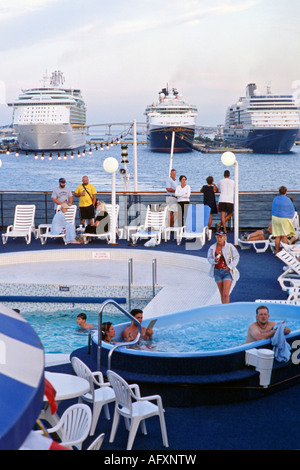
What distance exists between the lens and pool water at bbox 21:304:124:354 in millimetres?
7339

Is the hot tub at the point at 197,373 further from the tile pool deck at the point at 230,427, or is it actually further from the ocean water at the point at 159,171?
the ocean water at the point at 159,171

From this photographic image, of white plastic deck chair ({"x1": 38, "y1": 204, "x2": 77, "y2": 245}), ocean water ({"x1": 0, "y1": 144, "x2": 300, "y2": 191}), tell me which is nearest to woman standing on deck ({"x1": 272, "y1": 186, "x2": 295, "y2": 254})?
white plastic deck chair ({"x1": 38, "y1": 204, "x2": 77, "y2": 245})

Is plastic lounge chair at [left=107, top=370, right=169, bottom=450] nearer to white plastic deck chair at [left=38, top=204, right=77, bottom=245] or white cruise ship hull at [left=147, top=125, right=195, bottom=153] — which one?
white plastic deck chair at [left=38, top=204, right=77, bottom=245]

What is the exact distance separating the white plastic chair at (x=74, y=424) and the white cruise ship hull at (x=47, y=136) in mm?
68812

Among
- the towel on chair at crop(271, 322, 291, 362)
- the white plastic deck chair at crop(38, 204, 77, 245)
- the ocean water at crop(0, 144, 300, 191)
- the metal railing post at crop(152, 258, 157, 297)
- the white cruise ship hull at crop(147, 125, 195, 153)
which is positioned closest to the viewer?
the towel on chair at crop(271, 322, 291, 362)

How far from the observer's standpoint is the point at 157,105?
80.1 m

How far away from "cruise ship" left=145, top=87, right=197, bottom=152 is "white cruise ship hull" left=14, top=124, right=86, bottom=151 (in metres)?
10.6

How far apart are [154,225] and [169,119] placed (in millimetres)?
69518

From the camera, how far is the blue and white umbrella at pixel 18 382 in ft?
6.86

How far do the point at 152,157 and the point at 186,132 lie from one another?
5.94 m

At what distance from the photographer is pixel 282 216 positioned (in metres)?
9.73

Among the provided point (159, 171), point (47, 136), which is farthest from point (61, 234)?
point (159, 171)
